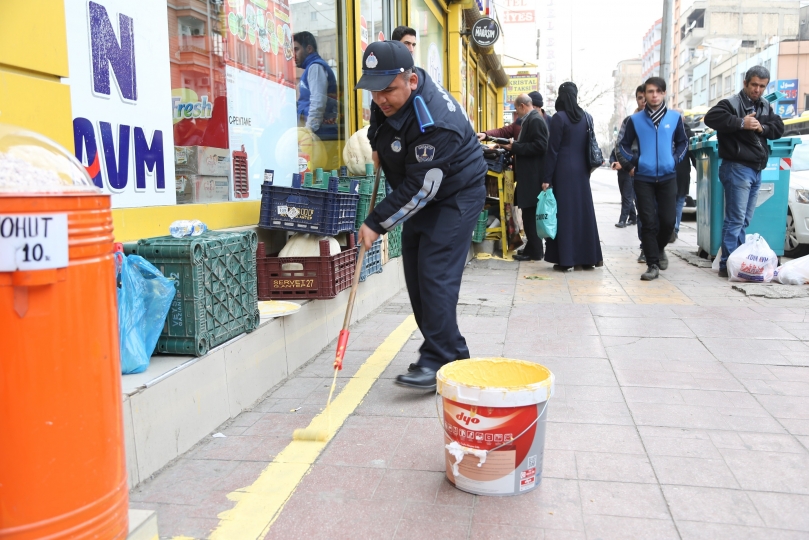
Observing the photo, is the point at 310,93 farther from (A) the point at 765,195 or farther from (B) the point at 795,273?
(A) the point at 765,195

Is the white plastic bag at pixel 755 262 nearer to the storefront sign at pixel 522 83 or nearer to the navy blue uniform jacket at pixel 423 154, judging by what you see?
the navy blue uniform jacket at pixel 423 154

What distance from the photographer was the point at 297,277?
4.52 metres

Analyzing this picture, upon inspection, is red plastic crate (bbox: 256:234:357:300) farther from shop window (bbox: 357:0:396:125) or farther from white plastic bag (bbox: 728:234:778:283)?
white plastic bag (bbox: 728:234:778:283)

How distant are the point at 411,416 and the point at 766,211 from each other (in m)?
6.50

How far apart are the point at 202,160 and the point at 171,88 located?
56 centimetres

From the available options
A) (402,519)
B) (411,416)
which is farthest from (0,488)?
(411,416)

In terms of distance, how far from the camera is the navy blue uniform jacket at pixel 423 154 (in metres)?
3.46

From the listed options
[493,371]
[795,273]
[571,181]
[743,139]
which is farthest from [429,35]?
[493,371]

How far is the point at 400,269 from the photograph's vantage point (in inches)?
282

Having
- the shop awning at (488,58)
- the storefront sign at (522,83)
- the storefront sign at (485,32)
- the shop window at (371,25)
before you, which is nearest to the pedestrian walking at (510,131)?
the shop window at (371,25)

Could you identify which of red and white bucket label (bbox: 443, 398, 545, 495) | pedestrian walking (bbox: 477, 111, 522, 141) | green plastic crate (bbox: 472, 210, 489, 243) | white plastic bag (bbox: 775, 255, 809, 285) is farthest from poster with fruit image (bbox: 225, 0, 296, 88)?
white plastic bag (bbox: 775, 255, 809, 285)

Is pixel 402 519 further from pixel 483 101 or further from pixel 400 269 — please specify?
pixel 483 101

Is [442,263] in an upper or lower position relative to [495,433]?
upper

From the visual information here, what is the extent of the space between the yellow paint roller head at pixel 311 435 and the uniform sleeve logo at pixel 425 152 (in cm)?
143
